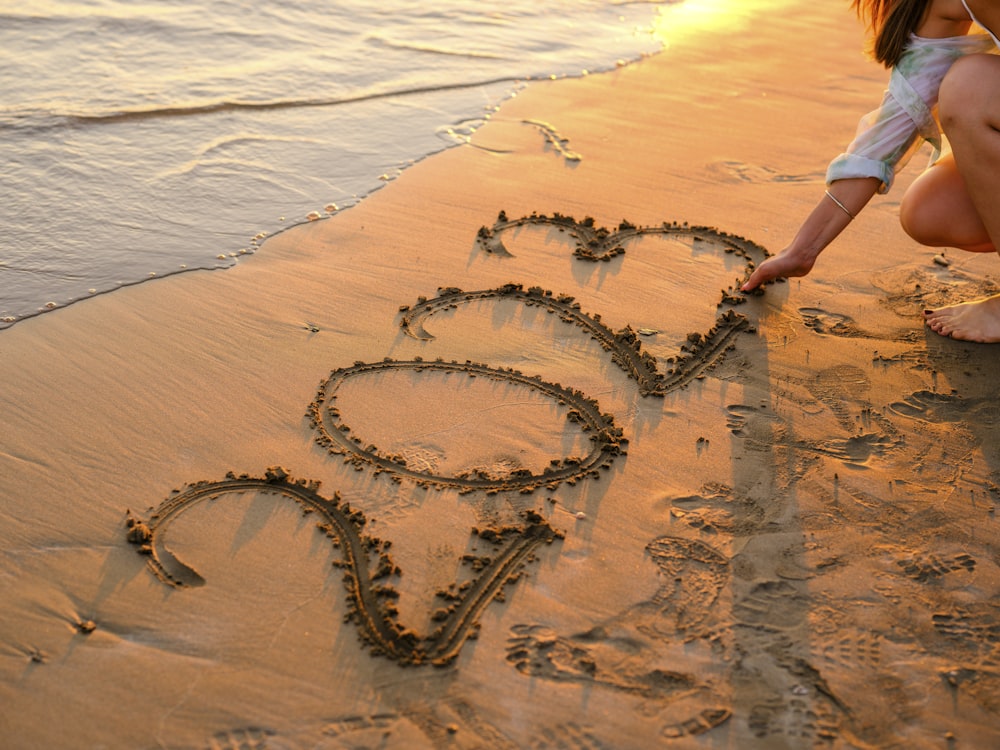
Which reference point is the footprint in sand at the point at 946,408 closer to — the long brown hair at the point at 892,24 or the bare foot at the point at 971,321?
the bare foot at the point at 971,321

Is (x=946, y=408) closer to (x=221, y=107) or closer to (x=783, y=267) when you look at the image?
(x=783, y=267)

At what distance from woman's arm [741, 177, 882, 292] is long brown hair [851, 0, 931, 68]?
0.41 meters

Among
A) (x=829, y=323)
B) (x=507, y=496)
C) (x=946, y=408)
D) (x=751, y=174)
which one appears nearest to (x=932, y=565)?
(x=946, y=408)

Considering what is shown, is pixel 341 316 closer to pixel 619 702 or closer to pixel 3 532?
pixel 3 532

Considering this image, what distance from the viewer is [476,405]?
290 centimetres

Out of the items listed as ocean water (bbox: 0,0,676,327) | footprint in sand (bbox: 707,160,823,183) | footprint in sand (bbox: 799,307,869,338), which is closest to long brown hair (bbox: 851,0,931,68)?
footprint in sand (bbox: 799,307,869,338)

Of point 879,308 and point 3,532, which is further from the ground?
point 879,308

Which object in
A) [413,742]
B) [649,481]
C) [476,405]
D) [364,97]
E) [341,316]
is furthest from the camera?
[364,97]

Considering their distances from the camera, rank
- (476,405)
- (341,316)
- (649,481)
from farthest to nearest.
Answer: (341,316) < (476,405) < (649,481)

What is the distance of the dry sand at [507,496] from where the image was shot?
197 centimetres

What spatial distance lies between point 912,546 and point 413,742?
1.35m

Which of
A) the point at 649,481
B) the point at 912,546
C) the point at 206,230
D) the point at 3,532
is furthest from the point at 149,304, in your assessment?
→ the point at 912,546

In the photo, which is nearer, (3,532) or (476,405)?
(3,532)

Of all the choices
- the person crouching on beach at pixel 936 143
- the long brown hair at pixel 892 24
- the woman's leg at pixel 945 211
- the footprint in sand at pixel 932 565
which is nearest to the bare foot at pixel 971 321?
the person crouching on beach at pixel 936 143
